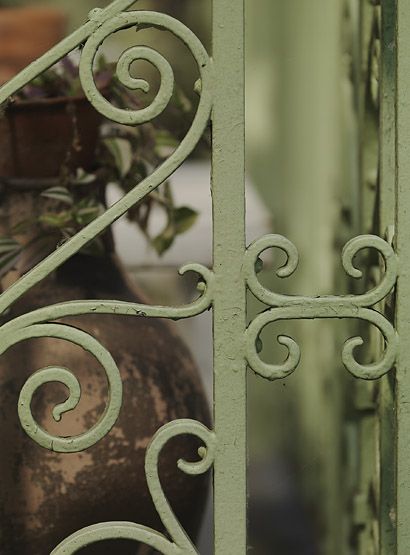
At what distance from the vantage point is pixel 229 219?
3.88ft

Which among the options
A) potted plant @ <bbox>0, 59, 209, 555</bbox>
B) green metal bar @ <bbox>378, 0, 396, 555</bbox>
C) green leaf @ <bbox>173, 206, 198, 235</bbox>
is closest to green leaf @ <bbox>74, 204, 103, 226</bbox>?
potted plant @ <bbox>0, 59, 209, 555</bbox>

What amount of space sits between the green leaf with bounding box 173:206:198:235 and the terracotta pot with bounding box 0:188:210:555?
0.19m

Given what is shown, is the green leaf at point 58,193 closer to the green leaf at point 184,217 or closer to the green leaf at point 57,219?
the green leaf at point 57,219

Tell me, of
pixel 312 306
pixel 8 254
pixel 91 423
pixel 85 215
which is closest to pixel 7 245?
pixel 8 254

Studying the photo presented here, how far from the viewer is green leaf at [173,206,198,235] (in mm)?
1830

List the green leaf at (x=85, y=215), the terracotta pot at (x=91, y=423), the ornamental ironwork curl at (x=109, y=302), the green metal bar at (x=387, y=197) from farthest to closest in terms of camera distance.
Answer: the green leaf at (x=85, y=215)
the terracotta pot at (x=91, y=423)
the green metal bar at (x=387, y=197)
the ornamental ironwork curl at (x=109, y=302)

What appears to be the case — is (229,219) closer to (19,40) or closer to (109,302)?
(109,302)

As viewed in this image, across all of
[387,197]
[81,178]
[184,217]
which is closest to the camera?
[387,197]

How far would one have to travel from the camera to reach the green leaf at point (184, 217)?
1.83 meters

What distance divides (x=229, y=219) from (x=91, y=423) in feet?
1.61

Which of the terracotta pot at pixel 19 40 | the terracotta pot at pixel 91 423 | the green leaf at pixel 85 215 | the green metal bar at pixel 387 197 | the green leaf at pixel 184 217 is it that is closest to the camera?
the green metal bar at pixel 387 197

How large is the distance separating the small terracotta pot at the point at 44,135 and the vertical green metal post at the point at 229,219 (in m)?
0.49

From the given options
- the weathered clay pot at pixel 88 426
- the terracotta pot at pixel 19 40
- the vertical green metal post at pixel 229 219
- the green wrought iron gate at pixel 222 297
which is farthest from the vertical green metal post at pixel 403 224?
the terracotta pot at pixel 19 40

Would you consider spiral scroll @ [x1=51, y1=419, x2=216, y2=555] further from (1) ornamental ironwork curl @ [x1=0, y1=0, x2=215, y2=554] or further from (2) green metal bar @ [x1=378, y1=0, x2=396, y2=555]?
(2) green metal bar @ [x1=378, y1=0, x2=396, y2=555]
